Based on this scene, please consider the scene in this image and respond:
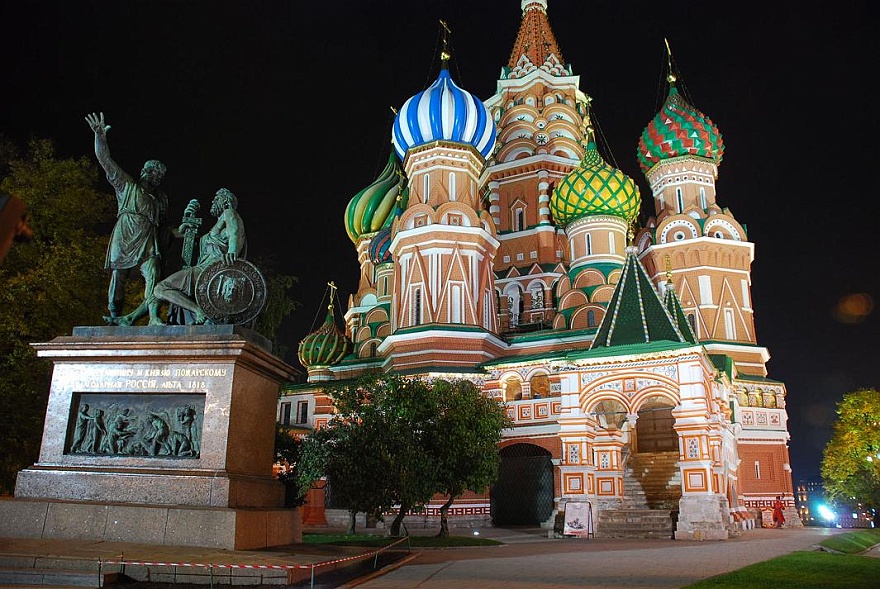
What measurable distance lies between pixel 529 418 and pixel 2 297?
633 inches

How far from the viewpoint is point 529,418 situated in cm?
2448

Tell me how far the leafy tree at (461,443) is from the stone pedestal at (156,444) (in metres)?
6.11

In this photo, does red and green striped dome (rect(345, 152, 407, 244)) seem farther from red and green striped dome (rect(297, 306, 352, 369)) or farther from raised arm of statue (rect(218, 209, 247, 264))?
raised arm of statue (rect(218, 209, 247, 264))

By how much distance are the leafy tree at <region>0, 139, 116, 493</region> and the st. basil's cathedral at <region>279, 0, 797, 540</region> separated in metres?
9.23

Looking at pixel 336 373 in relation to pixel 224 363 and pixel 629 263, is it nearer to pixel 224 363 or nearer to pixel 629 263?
pixel 629 263

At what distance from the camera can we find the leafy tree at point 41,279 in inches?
560

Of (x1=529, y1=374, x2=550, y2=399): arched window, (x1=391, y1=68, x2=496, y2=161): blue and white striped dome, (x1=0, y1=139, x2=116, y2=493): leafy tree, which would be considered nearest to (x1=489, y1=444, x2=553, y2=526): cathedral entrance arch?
(x1=529, y1=374, x2=550, y2=399): arched window

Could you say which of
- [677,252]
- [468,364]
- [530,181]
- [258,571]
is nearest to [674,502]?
[468,364]

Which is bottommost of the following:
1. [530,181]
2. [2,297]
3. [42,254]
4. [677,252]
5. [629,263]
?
[2,297]

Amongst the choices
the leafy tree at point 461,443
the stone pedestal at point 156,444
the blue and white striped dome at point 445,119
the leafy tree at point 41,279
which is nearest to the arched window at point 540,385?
the leafy tree at point 461,443

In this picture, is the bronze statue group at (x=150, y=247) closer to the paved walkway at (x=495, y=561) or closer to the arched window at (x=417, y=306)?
the paved walkway at (x=495, y=561)

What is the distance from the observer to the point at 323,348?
3512 centimetres

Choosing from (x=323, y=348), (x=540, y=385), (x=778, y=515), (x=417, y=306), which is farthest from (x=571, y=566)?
(x=323, y=348)

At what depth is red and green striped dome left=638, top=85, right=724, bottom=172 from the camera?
1346 inches
